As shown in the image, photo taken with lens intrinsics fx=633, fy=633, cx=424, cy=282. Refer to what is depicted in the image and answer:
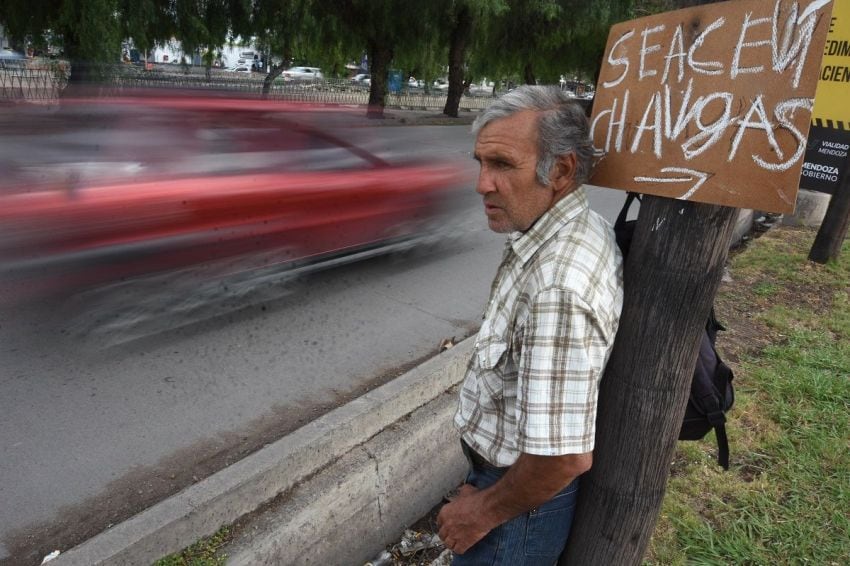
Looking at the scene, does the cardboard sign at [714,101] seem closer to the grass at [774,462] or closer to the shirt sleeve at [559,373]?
the shirt sleeve at [559,373]

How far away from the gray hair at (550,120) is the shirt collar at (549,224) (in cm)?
7

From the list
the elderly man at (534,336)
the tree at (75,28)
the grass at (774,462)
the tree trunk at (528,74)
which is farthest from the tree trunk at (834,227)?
the tree trunk at (528,74)

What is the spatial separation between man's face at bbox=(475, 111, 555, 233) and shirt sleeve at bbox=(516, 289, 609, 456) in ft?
0.98

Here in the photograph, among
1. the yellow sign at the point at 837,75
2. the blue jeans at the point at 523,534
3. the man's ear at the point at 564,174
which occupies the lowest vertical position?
the blue jeans at the point at 523,534

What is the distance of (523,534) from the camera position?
170cm

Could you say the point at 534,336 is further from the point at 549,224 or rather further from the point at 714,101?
the point at 714,101

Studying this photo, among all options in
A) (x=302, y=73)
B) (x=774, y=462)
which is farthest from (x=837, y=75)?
(x=302, y=73)

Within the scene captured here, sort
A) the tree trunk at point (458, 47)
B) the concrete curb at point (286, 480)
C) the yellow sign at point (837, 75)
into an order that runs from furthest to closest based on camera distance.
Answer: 1. the tree trunk at point (458, 47)
2. the yellow sign at point (837, 75)
3. the concrete curb at point (286, 480)

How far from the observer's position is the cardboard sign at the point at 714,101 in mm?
1253

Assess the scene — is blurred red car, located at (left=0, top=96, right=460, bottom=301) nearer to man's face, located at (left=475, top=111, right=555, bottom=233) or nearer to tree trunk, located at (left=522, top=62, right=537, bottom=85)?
man's face, located at (left=475, top=111, right=555, bottom=233)

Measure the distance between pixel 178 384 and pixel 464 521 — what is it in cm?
278

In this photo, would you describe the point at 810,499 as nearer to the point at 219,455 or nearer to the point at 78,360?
the point at 219,455

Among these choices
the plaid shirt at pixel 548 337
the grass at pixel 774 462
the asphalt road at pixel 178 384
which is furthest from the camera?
the asphalt road at pixel 178 384

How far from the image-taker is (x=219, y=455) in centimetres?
323
